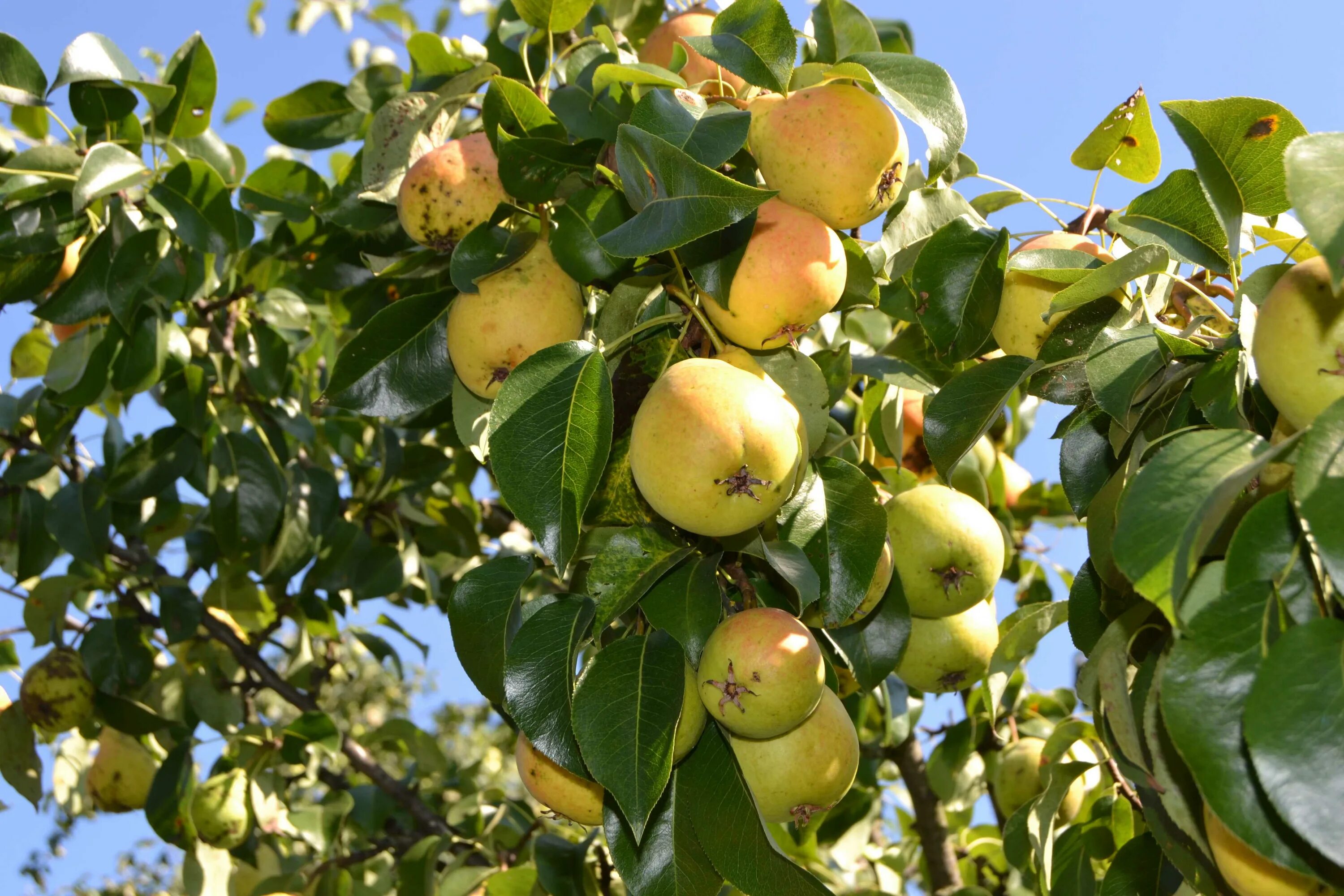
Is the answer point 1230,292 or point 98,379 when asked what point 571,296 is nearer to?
point 1230,292

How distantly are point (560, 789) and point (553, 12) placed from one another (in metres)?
A: 1.17

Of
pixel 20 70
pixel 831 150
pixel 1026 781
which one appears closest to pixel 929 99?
pixel 831 150

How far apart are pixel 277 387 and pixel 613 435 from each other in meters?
1.49

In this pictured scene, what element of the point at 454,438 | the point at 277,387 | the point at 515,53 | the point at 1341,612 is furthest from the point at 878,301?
the point at 277,387

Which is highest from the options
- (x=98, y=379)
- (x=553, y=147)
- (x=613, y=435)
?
(x=98, y=379)

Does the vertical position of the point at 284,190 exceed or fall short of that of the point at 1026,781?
it exceeds it

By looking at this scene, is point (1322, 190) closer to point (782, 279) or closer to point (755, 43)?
point (782, 279)

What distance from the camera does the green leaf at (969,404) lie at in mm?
1456

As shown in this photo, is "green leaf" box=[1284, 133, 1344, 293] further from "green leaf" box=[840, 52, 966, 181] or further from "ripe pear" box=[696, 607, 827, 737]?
"ripe pear" box=[696, 607, 827, 737]

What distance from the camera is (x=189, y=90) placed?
226cm

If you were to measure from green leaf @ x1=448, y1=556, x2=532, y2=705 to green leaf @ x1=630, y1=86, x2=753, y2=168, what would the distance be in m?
0.58

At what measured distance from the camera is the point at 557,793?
1.51 metres

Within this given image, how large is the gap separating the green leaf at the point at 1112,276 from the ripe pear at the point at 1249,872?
0.56 m

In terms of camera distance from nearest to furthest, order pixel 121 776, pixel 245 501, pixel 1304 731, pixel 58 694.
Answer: pixel 1304 731 → pixel 245 501 → pixel 58 694 → pixel 121 776
